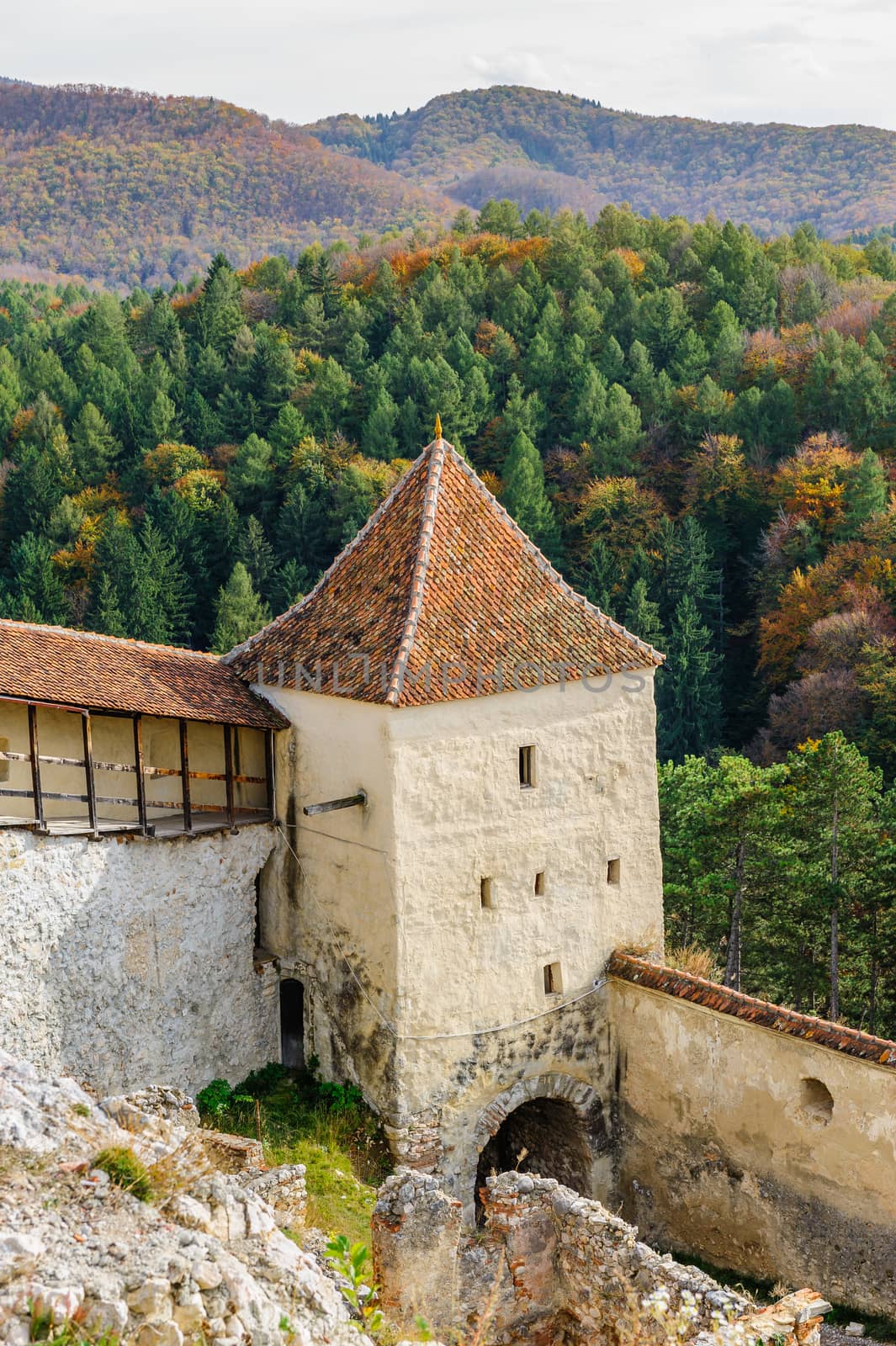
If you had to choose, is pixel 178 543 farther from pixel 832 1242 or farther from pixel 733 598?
pixel 832 1242

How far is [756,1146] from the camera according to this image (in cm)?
2017

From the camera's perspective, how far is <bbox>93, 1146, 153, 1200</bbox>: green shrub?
34.5 feet

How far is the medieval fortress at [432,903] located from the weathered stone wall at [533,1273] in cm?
272

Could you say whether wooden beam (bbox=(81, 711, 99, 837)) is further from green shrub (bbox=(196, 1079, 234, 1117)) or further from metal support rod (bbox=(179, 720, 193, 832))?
green shrub (bbox=(196, 1079, 234, 1117))

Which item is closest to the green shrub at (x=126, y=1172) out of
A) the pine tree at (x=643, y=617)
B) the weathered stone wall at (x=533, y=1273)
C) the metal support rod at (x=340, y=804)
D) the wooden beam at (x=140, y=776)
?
the weathered stone wall at (x=533, y=1273)

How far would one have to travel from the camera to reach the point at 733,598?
62.2 meters

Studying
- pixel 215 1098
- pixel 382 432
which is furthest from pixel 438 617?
pixel 382 432

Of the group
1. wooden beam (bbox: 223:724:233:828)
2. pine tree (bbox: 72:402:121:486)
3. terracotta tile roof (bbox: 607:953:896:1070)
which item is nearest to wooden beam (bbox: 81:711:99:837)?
wooden beam (bbox: 223:724:233:828)

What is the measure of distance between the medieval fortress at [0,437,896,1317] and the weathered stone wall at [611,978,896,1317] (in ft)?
0.13

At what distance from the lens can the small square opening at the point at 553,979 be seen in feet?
72.7

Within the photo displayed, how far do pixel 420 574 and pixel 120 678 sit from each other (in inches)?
184

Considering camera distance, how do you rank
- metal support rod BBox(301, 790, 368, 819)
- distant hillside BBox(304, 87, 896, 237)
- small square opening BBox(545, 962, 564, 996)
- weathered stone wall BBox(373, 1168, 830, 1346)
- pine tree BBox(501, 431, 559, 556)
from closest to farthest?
weathered stone wall BBox(373, 1168, 830, 1346) → metal support rod BBox(301, 790, 368, 819) → small square opening BBox(545, 962, 564, 996) → pine tree BBox(501, 431, 559, 556) → distant hillside BBox(304, 87, 896, 237)

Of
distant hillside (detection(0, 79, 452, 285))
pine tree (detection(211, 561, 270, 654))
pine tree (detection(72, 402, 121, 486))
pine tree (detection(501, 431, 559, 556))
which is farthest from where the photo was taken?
distant hillside (detection(0, 79, 452, 285))

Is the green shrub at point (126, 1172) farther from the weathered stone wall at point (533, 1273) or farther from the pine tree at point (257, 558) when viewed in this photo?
the pine tree at point (257, 558)
